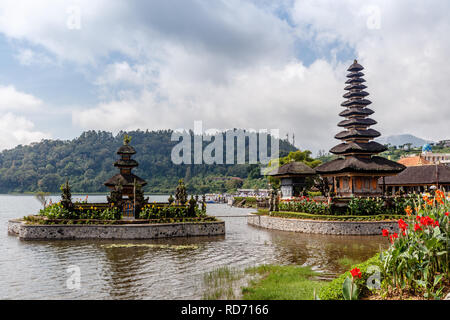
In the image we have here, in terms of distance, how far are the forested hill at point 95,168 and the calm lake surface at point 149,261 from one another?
90.0 m

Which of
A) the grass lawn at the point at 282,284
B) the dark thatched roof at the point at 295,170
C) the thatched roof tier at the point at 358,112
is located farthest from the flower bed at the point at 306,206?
the grass lawn at the point at 282,284

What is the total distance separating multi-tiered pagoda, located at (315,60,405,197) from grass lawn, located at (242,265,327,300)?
1955cm

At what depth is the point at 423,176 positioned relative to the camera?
4272cm

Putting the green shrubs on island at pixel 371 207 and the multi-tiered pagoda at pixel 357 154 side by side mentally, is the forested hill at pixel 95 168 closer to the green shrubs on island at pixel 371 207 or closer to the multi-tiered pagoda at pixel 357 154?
the multi-tiered pagoda at pixel 357 154

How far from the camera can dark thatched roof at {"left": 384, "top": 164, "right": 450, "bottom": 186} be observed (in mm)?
39644

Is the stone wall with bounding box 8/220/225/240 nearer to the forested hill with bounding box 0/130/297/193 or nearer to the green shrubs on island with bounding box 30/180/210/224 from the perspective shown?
the green shrubs on island with bounding box 30/180/210/224

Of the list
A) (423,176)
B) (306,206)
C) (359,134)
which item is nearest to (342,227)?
(306,206)

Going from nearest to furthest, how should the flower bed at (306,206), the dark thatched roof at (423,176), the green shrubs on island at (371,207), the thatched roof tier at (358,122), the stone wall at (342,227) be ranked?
the stone wall at (342,227)
the green shrubs on island at (371,207)
the flower bed at (306,206)
the thatched roof tier at (358,122)
the dark thatched roof at (423,176)

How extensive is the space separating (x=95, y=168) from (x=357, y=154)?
395 feet

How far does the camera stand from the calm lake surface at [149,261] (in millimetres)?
11532

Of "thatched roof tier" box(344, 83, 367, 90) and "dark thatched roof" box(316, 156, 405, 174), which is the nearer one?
"dark thatched roof" box(316, 156, 405, 174)

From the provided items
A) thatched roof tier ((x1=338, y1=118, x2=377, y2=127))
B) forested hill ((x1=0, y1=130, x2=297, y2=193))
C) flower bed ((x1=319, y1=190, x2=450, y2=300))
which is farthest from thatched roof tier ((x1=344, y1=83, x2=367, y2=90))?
forested hill ((x1=0, y1=130, x2=297, y2=193))
